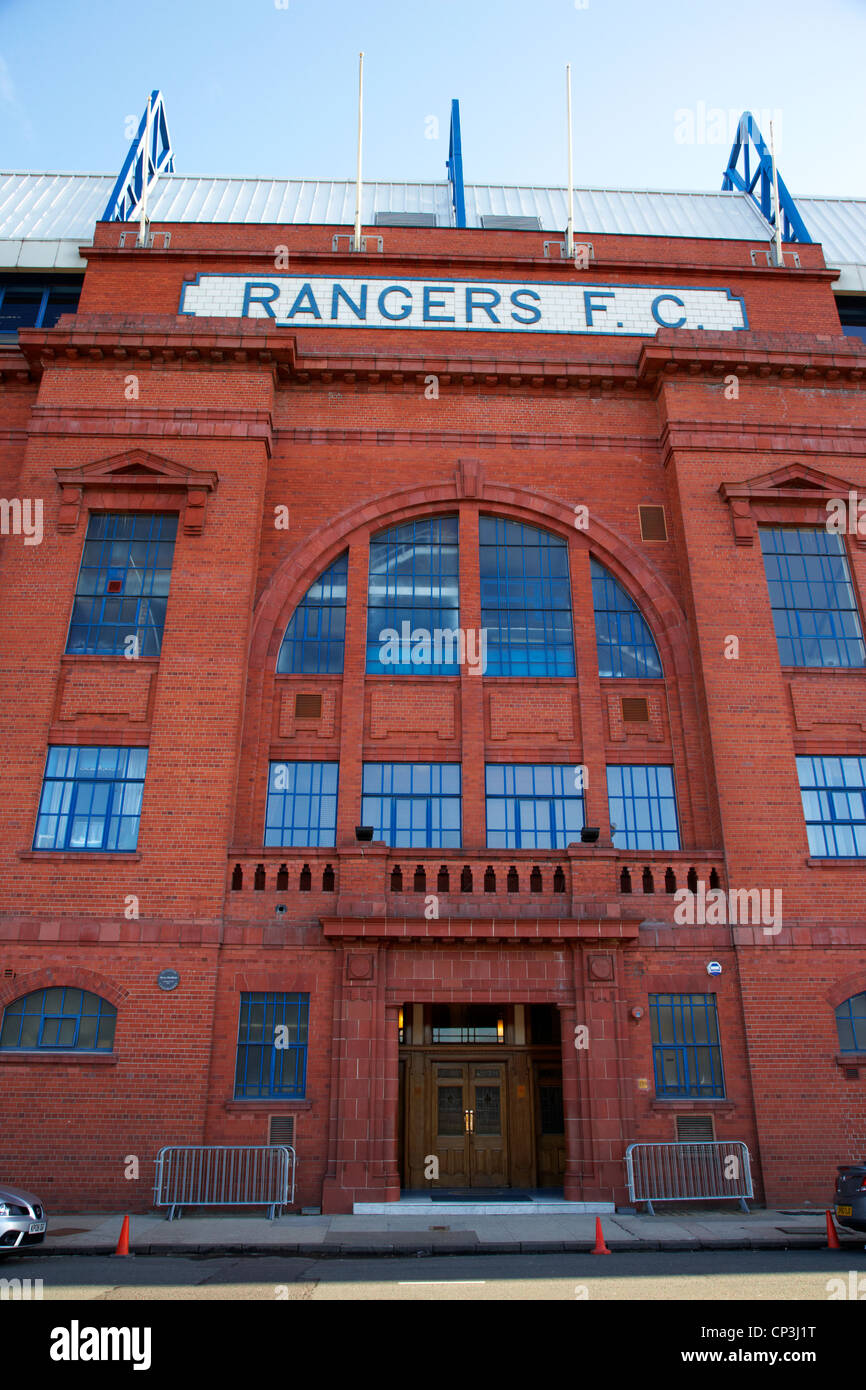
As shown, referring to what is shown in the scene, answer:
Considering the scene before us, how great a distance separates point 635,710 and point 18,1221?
14.5 m

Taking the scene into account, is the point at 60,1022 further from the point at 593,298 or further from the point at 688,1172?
the point at 593,298

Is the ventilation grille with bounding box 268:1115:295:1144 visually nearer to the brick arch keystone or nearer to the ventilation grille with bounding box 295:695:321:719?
the ventilation grille with bounding box 295:695:321:719

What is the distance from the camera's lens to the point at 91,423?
21219 millimetres

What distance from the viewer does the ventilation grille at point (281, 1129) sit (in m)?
16.3

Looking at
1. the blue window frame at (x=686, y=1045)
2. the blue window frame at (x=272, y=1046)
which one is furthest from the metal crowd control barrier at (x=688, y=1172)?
the blue window frame at (x=272, y=1046)

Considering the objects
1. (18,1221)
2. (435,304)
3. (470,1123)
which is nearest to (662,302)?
(435,304)

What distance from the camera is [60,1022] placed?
16.8 m

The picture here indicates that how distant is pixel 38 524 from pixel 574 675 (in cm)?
1229

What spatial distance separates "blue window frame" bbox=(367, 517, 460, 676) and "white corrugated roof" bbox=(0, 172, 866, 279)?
13.9 metres

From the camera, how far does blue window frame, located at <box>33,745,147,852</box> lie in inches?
715

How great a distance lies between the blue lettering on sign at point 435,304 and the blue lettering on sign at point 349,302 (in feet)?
5.20

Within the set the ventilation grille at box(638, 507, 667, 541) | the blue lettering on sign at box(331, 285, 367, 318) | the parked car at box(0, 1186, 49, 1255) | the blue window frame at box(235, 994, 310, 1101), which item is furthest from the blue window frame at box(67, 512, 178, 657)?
the ventilation grille at box(638, 507, 667, 541)

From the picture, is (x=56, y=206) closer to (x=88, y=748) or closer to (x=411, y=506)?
(x=411, y=506)
